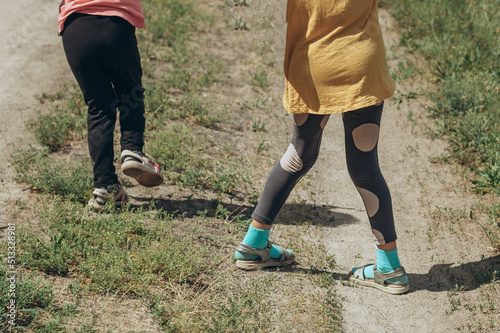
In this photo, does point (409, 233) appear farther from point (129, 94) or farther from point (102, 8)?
point (102, 8)

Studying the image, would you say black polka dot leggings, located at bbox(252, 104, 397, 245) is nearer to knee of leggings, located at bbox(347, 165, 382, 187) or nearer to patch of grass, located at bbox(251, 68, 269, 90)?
knee of leggings, located at bbox(347, 165, 382, 187)

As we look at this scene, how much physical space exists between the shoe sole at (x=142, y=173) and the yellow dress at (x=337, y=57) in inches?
48.6

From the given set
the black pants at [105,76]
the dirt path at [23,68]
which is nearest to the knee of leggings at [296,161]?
the black pants at [105,76]

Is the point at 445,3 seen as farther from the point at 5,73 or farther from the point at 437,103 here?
the point at 5,73

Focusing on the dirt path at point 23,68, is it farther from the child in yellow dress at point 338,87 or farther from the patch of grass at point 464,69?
the patch of grass at point 464,69

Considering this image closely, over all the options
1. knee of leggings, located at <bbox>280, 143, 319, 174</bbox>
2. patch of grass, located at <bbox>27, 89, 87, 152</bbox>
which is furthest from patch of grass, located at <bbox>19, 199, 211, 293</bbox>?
patch of grass, located at <bbox>27, 89, 87, 152</bbox>

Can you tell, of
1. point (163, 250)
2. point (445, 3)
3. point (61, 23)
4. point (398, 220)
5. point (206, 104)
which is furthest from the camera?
point (445, 3)

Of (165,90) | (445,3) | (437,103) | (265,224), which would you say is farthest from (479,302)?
(445,3)

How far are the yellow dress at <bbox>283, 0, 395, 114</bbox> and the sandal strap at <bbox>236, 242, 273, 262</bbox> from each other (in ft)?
3.08

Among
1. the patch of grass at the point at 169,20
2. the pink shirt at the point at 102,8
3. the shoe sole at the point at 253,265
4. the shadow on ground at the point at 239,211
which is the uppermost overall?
the pink shirt at the point at 102,8

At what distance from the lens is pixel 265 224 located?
3041 millimetres

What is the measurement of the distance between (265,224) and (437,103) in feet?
10.2

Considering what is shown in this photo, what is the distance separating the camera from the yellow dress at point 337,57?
2.54m

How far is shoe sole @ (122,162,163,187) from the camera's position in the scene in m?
3.33
